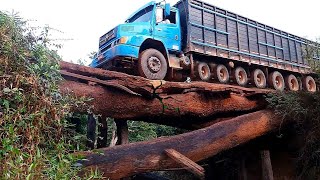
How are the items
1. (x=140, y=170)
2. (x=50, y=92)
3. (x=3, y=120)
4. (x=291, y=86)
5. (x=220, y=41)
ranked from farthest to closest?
(x=291, y=86), (x=220, y=41), (x=140, y=170), (x=50, y=92), (x=3, y=120)

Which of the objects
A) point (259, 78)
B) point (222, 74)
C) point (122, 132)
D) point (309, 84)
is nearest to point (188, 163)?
point (122, 132)

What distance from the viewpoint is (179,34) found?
8.36 m

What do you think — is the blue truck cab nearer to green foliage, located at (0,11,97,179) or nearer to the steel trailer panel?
the steel trailer panel

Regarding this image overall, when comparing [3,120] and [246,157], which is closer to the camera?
[3,120]

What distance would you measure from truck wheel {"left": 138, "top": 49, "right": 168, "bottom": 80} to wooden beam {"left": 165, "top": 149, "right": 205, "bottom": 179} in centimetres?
272

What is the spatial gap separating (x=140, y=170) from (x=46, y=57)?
6.41 ft

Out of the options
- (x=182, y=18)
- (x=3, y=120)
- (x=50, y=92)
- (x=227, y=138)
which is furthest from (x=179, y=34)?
(x=3, y=120)

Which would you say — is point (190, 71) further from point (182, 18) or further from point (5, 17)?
point (5, 17)

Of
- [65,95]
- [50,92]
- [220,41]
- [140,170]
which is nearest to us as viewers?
[50,92]

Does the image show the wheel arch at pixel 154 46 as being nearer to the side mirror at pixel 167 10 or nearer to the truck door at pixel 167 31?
the truck door at pixel 167 31

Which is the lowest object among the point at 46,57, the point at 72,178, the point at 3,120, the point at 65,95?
the point at 72,178

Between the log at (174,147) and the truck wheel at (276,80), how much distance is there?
440 centimetres

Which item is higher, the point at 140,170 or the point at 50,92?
the point at 50,92

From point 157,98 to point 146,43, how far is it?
8.07 feet
